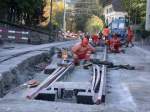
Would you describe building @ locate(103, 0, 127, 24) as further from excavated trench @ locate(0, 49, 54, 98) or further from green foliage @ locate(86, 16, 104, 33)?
excavated trench @ locate(0, 49, 54, 98)

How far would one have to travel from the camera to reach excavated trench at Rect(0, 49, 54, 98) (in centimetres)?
1658

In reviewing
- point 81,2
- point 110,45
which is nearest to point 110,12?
point 81,2

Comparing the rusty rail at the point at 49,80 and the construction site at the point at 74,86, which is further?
the rusty rail at the point at 49,80

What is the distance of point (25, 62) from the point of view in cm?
2436

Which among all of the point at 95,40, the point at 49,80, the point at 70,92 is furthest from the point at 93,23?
the point at 70,92

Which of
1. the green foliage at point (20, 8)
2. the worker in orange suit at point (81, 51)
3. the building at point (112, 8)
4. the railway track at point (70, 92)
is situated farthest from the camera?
the building at point (112, 8)

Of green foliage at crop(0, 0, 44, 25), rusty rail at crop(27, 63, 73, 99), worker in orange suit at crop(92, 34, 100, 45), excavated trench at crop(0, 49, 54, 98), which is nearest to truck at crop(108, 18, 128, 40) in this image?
worker in orange suit at crop(92, 34, 100, 45)

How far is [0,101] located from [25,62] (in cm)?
1193

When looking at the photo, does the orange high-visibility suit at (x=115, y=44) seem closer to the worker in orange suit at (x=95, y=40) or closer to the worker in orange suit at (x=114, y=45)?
the worker in orange suit at (x=114, y=45)

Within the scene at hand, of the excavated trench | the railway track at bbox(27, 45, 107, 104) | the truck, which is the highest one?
the truck

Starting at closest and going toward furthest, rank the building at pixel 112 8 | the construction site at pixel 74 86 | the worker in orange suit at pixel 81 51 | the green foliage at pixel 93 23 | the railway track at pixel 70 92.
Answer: the construction site at pixel 74 86
the railway track at pixel 70 92
the worker in orange suit at pixel 81 51
the green foliage at pixel 93 23
the building at pixel 112 8

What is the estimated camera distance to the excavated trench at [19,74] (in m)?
16.6

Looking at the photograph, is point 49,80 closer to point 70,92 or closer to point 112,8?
point 70,92

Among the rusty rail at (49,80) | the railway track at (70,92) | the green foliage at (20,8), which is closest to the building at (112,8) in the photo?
the green foliage at (20,8)
